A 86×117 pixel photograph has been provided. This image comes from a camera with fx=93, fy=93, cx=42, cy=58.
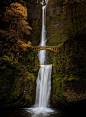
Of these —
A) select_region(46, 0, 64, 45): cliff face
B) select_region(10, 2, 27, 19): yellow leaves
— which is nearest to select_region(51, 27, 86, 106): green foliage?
select_region(10, 2, 27, 19): yellow leaves

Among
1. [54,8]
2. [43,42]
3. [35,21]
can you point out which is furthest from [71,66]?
[54,8]

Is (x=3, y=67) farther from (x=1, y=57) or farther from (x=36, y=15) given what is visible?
(x=36, y=15)

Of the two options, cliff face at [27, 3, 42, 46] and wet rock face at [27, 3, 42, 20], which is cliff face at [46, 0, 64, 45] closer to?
cliff face at [27, 3, 42, 46]

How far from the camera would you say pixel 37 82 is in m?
10.3

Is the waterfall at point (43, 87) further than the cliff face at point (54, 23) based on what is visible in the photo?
No

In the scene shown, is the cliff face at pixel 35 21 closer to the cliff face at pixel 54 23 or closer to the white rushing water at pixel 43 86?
the cliff face at pixel 54 23

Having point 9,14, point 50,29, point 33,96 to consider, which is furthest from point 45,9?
point 33,96

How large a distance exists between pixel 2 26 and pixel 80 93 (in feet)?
32.9

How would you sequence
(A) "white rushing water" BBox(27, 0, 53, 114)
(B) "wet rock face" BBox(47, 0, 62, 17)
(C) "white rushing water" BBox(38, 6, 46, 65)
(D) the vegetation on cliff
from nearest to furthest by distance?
(D) the vegetation on cliff, (A) "white rushing water" BBox(27, 0, 53, 114), (C) "white rushing water" BBox(38, 6, 46, 65), (B) "wet rock face" BBox(47, 0, 62, 17)

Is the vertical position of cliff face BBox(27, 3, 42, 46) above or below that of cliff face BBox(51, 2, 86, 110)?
above

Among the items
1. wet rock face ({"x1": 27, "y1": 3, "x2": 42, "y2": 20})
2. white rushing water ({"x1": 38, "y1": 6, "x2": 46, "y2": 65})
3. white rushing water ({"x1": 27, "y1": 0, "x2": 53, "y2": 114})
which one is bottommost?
white rushing water ({"x1": 27, "y1": 0, "x2": 53, "y2": 114})

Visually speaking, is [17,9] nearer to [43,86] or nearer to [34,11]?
[43,86]

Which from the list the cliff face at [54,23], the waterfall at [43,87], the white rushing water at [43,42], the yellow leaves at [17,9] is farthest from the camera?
the cliff face at [54,23]

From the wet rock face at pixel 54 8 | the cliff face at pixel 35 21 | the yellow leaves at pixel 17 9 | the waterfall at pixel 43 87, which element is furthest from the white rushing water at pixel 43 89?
the wet rock face at pixel 54 8
